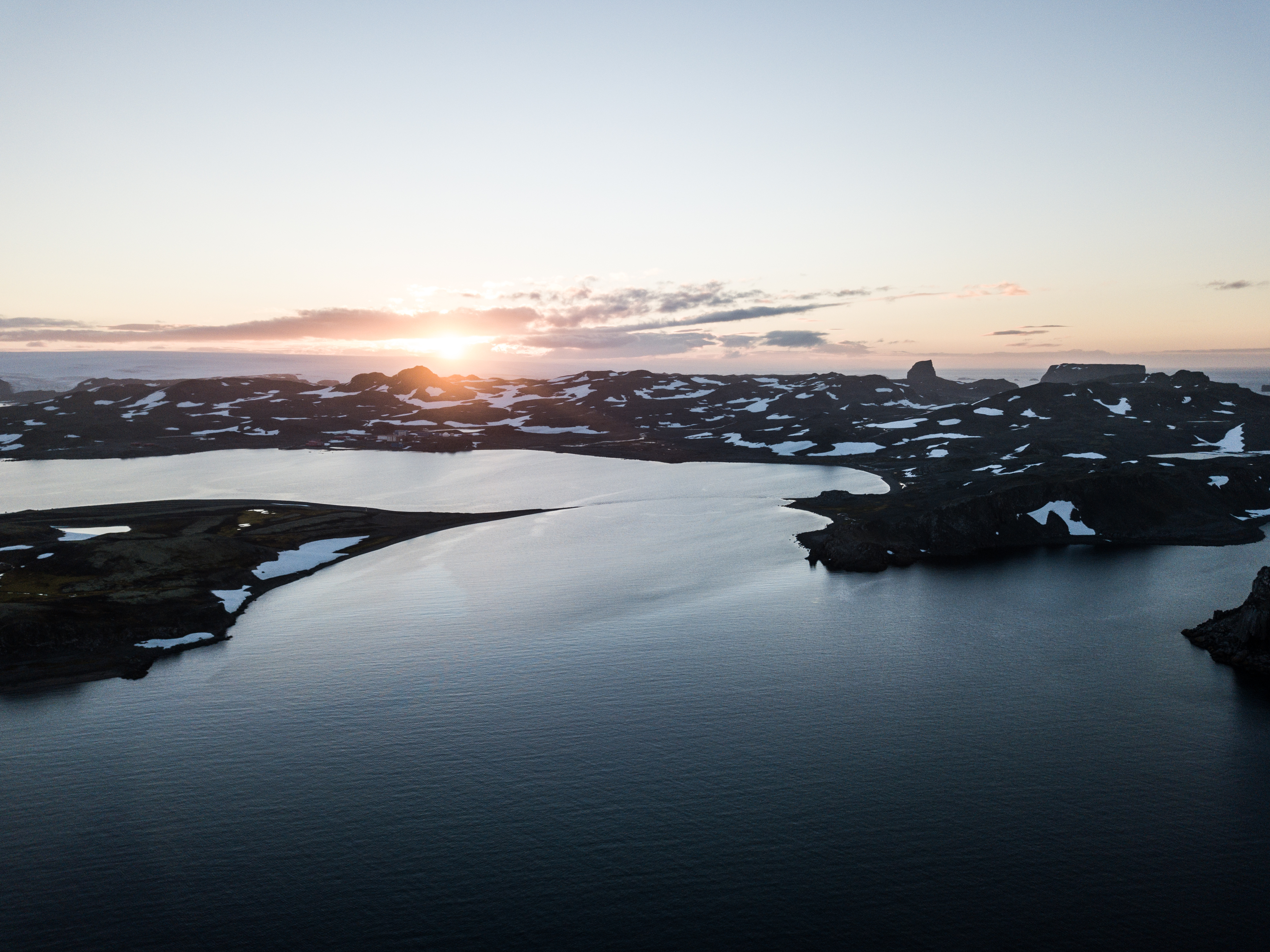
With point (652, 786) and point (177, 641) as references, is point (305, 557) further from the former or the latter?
point (652, 786)

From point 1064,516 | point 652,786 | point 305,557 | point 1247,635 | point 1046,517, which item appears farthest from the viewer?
point 1064,516

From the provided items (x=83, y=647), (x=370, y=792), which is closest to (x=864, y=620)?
(x=370, y=792)

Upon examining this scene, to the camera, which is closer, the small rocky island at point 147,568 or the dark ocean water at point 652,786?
the dark ocean water at point 652,786

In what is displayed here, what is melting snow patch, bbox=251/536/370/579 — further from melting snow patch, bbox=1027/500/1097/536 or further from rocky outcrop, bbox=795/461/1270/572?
melting snow patch, bbox=1027/500/1097/536

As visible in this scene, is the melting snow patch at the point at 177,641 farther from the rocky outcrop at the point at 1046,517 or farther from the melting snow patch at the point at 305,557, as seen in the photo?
the rocky outcrop at the point at 1046,517

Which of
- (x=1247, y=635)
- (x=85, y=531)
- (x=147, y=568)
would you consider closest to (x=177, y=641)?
(x=147, y=568)

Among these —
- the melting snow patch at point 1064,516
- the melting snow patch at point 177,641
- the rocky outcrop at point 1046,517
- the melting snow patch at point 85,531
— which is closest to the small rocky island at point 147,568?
the melting snow patch at point 177,641
